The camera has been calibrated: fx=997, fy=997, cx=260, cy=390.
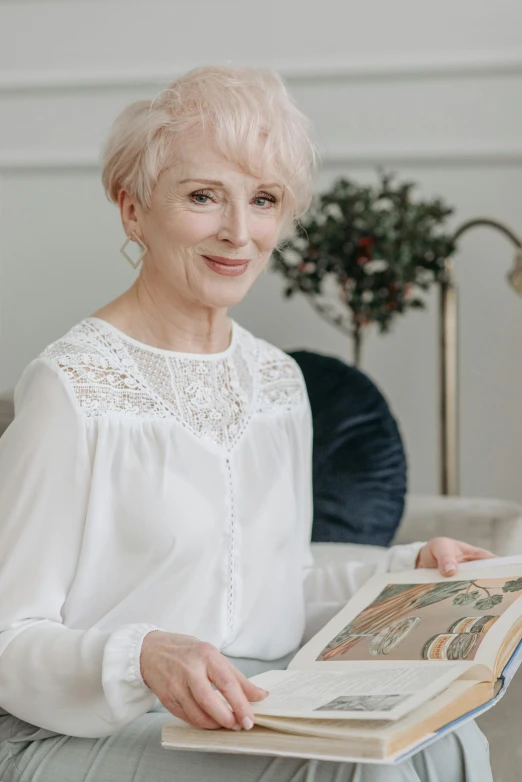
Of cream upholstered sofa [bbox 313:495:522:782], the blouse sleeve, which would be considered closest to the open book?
the blouse sleeve

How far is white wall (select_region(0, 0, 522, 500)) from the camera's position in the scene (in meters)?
2.88

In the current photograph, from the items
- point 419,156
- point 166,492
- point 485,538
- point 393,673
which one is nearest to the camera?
point 393,673

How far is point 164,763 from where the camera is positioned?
1.09 m

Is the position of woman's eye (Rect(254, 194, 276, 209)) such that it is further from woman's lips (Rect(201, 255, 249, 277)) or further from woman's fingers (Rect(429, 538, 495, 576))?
woman's fingers (Rect(429, 538, 495, 576))

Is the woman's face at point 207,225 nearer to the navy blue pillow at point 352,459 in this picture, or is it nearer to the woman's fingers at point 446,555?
the woman's fingers at point 446,555

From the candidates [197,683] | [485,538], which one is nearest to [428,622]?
[197,683]

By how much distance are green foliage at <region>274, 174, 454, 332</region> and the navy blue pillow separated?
1.62 feet

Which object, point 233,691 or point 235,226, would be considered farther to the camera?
point 235,226

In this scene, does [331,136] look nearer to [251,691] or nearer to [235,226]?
[235,226]

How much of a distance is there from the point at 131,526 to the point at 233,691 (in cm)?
36

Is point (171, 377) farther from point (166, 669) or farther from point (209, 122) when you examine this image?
point (166, 669)

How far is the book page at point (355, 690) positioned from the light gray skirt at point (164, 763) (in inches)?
3.1

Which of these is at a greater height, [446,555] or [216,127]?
[216,127]

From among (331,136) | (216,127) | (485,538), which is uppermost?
(331,136)
